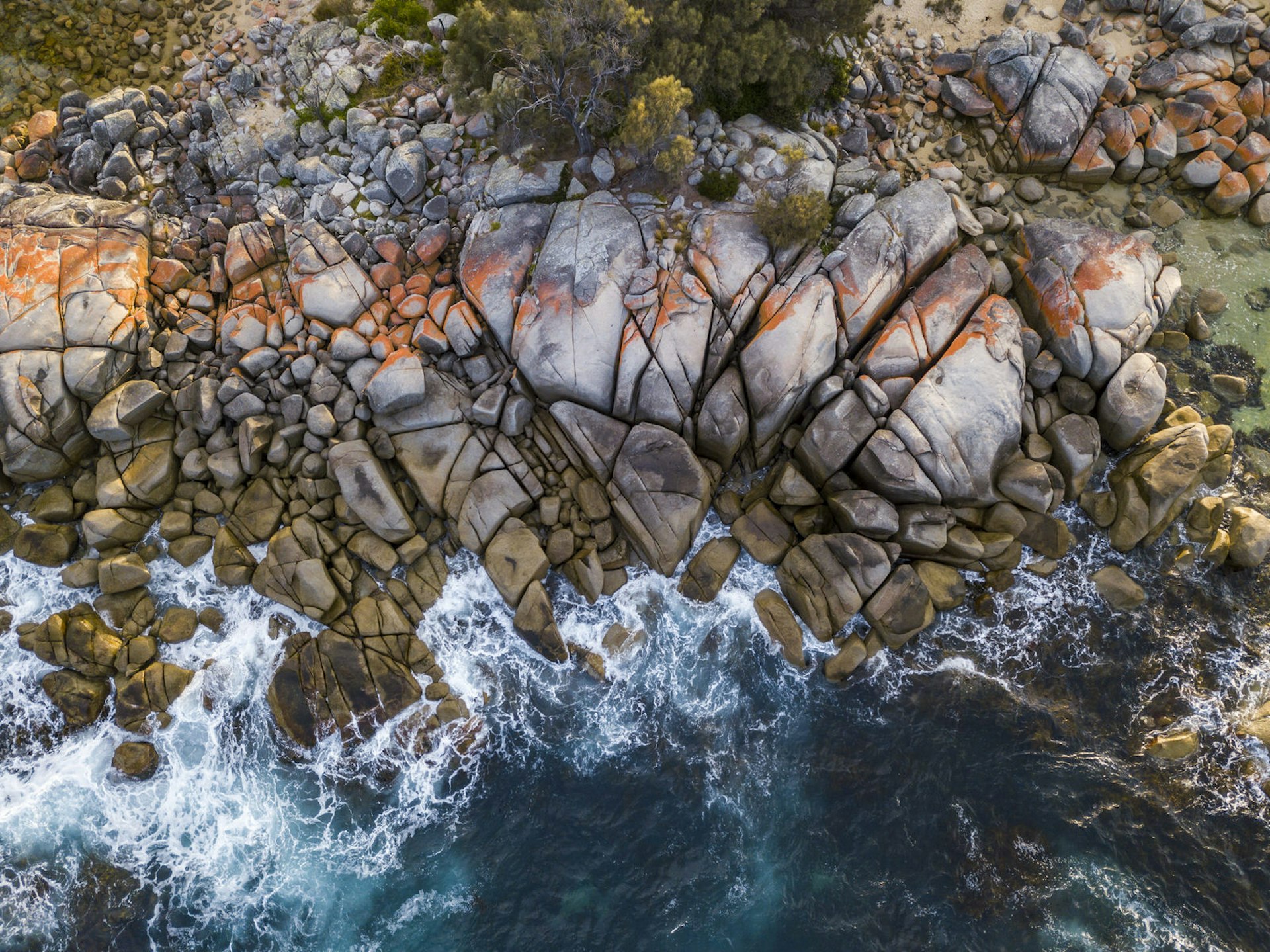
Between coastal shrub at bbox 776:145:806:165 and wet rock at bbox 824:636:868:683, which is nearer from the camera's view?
wet rock at bbox 824:636:868:683

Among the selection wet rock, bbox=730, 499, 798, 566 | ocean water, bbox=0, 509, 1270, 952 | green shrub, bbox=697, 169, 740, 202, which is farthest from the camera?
green shrub, bbox=697, 169, 740, 202

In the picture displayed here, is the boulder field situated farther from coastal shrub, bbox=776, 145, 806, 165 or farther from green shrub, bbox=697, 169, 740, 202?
coastal shrub, bbox=776, 145, 806, 165

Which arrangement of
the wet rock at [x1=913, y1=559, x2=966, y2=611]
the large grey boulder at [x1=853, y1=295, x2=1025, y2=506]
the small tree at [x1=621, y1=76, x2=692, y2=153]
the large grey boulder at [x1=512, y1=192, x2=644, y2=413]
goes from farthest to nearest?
the large grey boulder at [x1=512, y1=192, x2=644, y2=413], the wet rock at [x1=913, y1=559, x2=966, y2=611], the large grey boulder at [x1=853, y1=295, x2=1025, y2=506], the small tree at [x1=621, y1=76, x2=692, y2=153]

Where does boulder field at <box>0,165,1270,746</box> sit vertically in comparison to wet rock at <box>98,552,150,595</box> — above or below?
above

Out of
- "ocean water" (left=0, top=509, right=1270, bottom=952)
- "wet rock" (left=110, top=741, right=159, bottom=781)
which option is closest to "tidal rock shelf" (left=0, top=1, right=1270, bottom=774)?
"wet rock" (left=110, top=741, right=159, bottom=781)

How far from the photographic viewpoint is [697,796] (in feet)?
68.6

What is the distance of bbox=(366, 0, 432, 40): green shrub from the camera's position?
27594 millimetres

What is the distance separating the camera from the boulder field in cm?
2264

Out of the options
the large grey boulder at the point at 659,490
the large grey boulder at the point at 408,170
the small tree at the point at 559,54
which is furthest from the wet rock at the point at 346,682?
the small tree at the point at 559,54

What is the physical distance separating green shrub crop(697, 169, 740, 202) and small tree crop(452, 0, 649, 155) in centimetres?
399

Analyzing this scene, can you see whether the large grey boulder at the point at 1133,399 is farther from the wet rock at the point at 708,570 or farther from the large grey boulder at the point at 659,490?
the large grey boulder at the point at 659,490

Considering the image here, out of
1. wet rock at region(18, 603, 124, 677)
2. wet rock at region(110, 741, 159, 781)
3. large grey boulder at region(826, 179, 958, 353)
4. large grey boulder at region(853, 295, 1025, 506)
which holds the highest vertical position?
large grey boulder at region(826, 179, 958, 353)

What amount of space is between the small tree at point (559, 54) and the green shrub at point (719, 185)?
3.99 meters

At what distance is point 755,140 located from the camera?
25438mm
